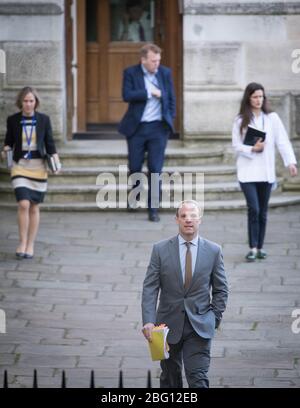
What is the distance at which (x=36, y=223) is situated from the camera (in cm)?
1402

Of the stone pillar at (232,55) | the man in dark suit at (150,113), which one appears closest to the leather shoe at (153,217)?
the man in dark suit at (150,113)

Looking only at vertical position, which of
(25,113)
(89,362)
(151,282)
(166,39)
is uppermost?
(166,39)

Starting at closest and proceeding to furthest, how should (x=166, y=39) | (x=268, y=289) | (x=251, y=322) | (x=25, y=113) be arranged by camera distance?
(x=251, y=322), (x=268, y=289), (x=25, y=113), (x=166, y=39)

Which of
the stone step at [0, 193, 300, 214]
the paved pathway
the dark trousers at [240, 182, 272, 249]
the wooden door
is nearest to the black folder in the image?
the dark trousers at [240, 182, 272, 249]

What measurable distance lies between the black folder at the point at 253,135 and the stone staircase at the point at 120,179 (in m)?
2.45

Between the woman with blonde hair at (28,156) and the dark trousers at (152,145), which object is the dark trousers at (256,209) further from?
the woman with blonde hair at (28,156)

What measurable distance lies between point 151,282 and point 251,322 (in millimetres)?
2881

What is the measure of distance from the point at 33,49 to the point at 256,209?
15.8 feet

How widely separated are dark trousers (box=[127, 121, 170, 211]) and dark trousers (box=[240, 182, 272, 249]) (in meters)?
2.11

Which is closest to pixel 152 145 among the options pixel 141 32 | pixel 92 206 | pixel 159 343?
pixel 92 206

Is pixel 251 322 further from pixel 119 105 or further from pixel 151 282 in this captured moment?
pixel 119 105

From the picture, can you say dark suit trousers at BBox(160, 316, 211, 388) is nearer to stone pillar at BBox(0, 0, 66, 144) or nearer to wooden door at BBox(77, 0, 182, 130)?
stone pillar at BBox(0, 0, 66, 144)
